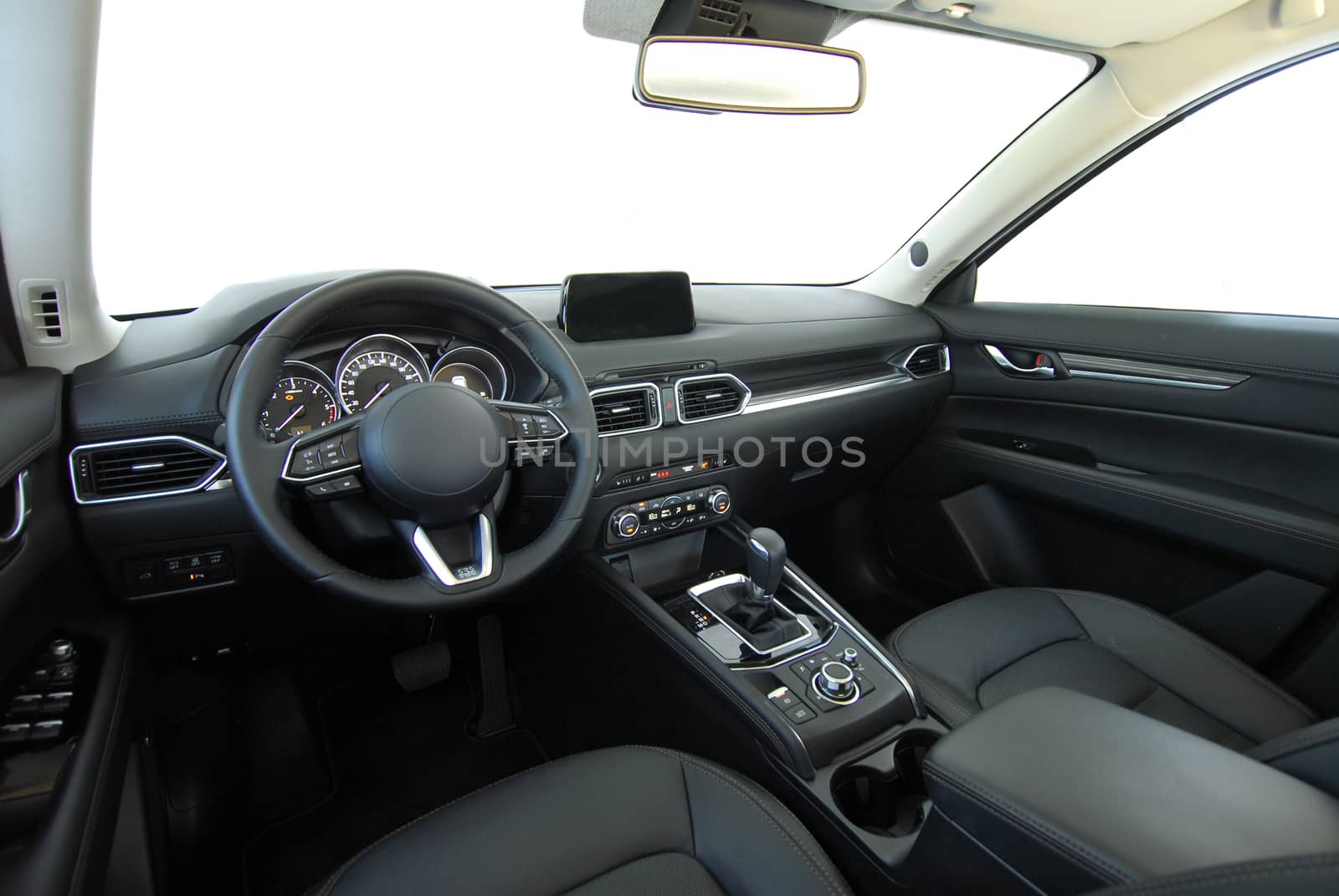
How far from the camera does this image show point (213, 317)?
1.52 m

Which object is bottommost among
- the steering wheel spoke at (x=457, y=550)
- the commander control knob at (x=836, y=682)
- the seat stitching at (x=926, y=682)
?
the seat stitching at (x=926, y=682)

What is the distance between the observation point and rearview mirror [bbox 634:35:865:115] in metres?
1.55

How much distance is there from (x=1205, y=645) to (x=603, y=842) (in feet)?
5.13

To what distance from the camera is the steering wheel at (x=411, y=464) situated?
1.22 metres

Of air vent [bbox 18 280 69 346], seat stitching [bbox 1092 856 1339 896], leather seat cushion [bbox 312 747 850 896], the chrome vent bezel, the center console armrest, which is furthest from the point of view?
the chrome vent bezel

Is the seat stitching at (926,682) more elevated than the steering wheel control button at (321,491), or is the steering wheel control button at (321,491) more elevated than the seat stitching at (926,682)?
A: the steering wheel control button at (321,491)

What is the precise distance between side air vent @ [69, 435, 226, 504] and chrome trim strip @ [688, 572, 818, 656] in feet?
3.56

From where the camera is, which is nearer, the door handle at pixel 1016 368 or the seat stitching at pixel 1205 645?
the seat stitching at pixel 1205 645

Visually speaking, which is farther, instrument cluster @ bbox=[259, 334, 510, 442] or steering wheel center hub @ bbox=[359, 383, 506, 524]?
instrument cluster @ bbox=[259, 334, 510, 442]

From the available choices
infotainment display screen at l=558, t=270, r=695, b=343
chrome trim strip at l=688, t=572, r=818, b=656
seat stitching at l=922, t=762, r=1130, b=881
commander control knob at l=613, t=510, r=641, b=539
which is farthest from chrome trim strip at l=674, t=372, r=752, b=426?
seat stitching at l=922, t=762, r=1130, b=881

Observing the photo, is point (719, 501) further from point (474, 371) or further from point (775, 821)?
point (775, 821)

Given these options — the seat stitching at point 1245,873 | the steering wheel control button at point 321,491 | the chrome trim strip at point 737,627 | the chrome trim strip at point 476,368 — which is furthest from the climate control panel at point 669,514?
the seat stitching at point 1245,873

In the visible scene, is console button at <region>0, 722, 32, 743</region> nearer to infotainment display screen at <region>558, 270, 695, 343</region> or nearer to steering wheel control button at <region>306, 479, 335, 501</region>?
steering wheel control button at <region>306, 479, 335, 501</region>

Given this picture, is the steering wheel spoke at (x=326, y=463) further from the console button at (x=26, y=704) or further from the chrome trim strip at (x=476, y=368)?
the console button at (x=26, y=704)
